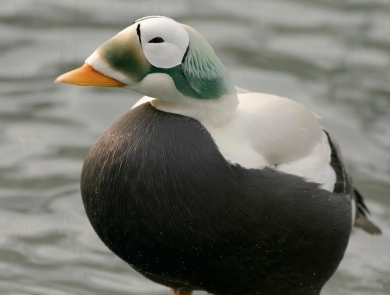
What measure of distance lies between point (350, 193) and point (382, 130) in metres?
2.28

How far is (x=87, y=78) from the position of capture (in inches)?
166

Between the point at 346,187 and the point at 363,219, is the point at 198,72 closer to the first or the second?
the point at 346,187

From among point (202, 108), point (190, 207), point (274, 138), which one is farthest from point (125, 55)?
point (274, 138)

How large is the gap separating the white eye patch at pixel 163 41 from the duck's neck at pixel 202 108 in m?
0.24

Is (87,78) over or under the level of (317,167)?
over

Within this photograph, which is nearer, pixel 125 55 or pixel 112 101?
pixel 125 55

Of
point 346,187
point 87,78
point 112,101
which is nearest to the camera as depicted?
point 87,78

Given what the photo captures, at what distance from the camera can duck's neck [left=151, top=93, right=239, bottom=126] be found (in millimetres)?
4477

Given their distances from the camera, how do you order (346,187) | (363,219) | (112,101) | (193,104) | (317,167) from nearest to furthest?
(193,104) < (317,167) < (346,187) < (363,219) < (112,101)

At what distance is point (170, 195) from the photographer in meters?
4.33

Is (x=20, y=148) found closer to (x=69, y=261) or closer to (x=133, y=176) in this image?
(x=69, y=261)

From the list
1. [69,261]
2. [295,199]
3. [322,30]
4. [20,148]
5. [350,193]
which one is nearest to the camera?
[295,199]

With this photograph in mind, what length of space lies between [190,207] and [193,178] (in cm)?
13

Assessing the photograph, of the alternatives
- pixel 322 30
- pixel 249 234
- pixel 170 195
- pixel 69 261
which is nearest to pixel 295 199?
pixel 249 234
